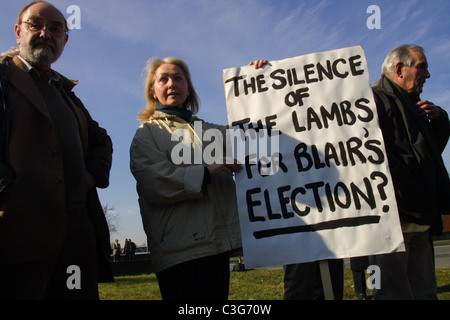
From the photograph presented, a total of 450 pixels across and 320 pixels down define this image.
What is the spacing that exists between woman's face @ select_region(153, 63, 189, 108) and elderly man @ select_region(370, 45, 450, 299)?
1410 mm

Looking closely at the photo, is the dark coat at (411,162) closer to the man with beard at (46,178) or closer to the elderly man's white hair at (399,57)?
the elderly man's white hair at (399,57)

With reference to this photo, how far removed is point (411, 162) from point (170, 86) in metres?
1.72

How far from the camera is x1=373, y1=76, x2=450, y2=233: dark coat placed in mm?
2562

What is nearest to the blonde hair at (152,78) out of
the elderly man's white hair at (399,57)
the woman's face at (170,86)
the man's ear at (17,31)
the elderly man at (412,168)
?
the woman's face at (170,86)

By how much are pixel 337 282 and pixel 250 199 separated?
2.74 ft

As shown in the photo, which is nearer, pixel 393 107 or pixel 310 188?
pixel 310 188

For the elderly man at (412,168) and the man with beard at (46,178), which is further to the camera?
the elderly man at (412,168)

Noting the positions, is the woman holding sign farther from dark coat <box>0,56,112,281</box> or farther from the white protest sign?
dark coat <box>0,56,112,281</box>

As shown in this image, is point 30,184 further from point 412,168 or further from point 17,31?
point 412,168

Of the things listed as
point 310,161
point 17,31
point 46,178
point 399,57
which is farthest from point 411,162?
point 17,31

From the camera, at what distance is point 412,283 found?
278 centimetres

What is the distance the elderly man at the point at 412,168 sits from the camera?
8.38 feet
